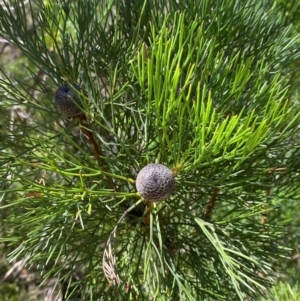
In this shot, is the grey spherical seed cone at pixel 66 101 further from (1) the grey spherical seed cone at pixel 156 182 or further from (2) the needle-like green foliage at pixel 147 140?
(1) the grey spherical seed cone at pixel 156 182

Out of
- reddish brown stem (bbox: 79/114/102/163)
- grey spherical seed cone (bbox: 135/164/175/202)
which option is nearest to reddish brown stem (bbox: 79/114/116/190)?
reddish brown stem (bbox: 79/114/102/163)

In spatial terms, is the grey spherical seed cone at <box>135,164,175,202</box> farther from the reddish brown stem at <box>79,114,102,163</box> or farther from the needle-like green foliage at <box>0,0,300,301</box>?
the reddish brown stem at <box>79,114,102,163</box>

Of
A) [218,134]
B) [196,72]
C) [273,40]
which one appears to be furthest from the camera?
[273,40]

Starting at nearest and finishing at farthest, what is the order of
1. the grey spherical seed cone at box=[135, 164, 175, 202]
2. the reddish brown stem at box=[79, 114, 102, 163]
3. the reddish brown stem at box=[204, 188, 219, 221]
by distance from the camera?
the grey spherical seed cone at box=[135, 164, 175, 202] < the reddish brown stem at box=[79, 114, 102, 163] < the reddish brown stem at box=[204, 188, 219, 221]

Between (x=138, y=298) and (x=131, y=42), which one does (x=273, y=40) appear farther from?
(x=138, y=298)

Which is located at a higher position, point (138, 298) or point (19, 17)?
point (19, 17)

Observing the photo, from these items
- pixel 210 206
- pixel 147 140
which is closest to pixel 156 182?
pixel 147 140

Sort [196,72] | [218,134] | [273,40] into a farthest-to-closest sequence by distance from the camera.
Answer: [273,40]
[196,72]
[218,134]

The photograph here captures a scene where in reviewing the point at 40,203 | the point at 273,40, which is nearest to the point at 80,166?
the point at 40,203
